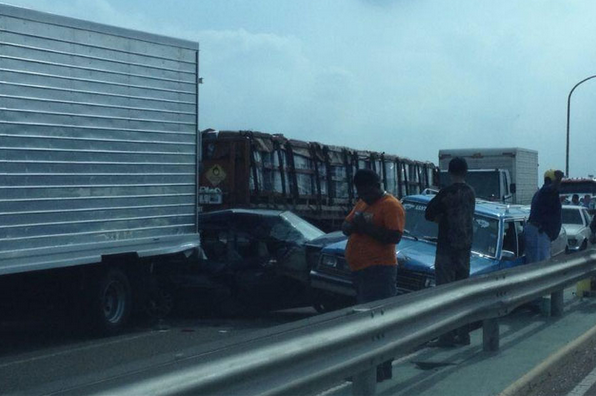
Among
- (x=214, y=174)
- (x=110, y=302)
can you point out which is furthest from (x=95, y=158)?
(x=214, y=174)

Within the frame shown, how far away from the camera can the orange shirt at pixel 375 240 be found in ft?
26.2

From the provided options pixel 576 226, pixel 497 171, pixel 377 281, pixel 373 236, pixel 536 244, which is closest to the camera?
pixel 373 236

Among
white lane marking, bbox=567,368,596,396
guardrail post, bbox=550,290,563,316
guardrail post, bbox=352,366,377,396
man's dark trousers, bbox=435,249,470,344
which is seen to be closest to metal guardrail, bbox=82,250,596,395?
guardrail post, bbox=352,366,377,396

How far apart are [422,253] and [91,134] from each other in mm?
4195

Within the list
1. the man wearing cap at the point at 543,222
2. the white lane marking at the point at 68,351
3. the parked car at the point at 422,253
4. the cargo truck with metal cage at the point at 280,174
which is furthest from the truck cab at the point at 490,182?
the white lane marking at the point at 68,351

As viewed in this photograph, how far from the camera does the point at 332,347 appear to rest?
19.4ft

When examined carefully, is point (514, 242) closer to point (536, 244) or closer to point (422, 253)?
point (536, 244)

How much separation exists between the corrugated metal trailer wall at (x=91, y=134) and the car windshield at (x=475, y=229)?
9.78 feet

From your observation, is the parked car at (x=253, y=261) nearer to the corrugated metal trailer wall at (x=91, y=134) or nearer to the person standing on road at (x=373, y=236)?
the corrugated metal trailer wall at (x=91, y=134)

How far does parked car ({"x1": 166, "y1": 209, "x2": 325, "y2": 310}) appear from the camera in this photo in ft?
44.9

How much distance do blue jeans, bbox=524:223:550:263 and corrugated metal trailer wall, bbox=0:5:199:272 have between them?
4.51 meters

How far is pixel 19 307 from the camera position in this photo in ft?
39.7

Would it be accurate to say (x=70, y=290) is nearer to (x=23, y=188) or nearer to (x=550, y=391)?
(x=23, y=188)

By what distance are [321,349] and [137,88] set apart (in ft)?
25.9
